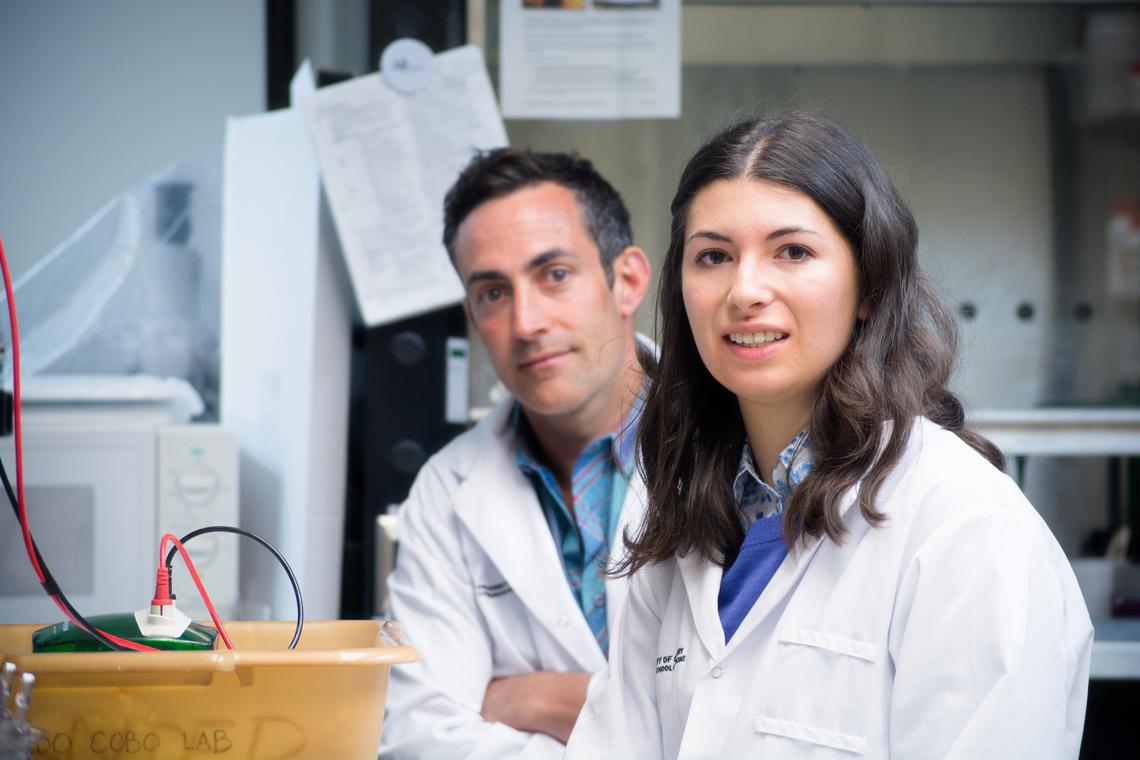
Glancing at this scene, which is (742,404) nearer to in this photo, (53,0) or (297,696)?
(297,696)

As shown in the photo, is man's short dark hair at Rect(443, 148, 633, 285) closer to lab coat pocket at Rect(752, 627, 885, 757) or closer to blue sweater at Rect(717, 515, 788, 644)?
blue sweater at Rect(717, 515, 788, 644)

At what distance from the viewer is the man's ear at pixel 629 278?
1.86 metres

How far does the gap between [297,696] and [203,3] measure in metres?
1.59

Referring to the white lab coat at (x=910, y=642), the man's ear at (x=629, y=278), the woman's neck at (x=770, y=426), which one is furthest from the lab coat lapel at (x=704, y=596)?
the man's ear at (x=629, y=278)

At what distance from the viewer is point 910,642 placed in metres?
1.01

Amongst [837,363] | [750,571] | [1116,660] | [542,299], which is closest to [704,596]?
[750,571]

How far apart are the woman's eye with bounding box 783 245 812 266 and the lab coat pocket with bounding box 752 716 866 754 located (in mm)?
418

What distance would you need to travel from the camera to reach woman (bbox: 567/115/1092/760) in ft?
3.22

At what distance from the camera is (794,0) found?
216cm

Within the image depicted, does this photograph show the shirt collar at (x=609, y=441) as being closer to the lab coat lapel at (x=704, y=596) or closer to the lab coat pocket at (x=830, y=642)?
the lab coat lapel at (x=704, y=596)

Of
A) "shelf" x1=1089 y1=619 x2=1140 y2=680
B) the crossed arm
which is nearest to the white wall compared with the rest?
the crossed arm

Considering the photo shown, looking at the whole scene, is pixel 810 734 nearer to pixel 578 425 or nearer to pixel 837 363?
pixel 837 363

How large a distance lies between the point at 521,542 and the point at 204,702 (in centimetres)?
85

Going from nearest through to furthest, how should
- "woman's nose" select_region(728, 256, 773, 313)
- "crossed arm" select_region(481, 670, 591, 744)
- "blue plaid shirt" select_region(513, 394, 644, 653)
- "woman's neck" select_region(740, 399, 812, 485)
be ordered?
"woman's nose" select_region(728, 256, 773, 313) < "woman's neck" select_region(740, 399, 812, 485) < "crossed arm" select_region(481, 670, 591, 744) < "blue plaid shirt" select_region(513, 394, 644, 653)
